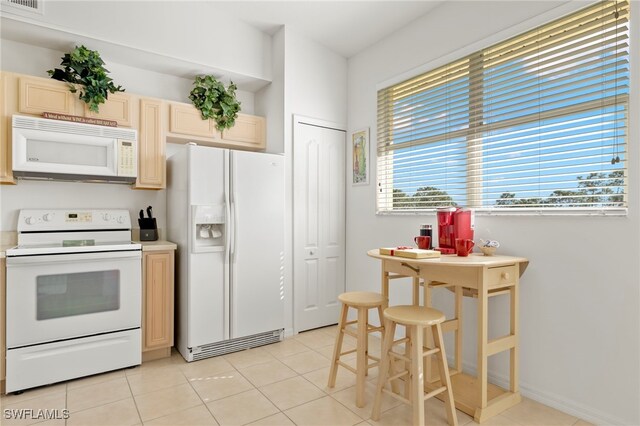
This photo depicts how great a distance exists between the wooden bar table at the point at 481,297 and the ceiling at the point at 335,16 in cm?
211

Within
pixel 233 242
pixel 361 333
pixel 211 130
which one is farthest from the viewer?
pixel 211 130

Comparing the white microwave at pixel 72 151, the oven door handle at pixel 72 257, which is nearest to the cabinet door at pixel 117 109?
the white microwave at pixel 72 151

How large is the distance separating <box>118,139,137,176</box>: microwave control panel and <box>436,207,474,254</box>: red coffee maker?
8.04 feet

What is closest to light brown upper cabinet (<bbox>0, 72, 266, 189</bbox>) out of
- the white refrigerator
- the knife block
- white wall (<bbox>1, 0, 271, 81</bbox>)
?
the white refrigerator

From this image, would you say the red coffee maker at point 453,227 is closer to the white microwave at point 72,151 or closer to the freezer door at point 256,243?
the freezer door at point 256,243

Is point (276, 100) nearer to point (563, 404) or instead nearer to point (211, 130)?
point (211, 130)

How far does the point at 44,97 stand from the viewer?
2711 millimetres

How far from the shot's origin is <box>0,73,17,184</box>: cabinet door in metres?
2.56

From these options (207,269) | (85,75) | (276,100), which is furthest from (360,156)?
(85,75)

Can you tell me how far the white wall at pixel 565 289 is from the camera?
1954mm

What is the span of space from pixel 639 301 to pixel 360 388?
5.23ft

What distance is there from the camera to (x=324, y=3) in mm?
3152

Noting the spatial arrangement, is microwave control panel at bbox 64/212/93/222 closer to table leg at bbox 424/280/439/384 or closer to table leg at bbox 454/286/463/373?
table leg at bbox 424/280/439/384

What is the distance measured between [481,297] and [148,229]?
2.73 metres
